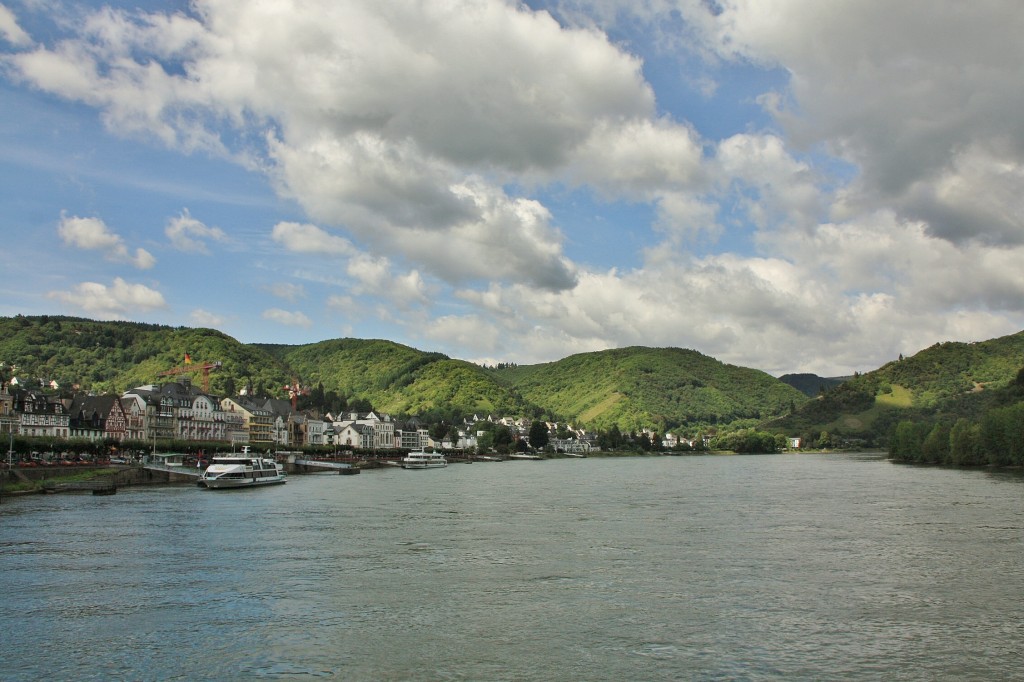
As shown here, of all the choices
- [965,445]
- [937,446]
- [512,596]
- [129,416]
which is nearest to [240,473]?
[512,596]

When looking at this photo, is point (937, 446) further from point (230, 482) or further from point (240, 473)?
point (230, 482)

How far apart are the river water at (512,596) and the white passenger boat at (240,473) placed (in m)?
34.0

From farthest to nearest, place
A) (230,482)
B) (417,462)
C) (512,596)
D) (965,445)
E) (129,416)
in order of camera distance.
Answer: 1. (417,462)
2. (129,416)
3. (965,445)
4. (230,482)
5. (512,596)

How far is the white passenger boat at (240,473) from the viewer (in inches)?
3674

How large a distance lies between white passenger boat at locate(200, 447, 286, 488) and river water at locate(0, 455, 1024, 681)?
1337 inches

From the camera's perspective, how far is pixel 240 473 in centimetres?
9588

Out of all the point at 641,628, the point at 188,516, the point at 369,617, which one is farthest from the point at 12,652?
the point at 188,516

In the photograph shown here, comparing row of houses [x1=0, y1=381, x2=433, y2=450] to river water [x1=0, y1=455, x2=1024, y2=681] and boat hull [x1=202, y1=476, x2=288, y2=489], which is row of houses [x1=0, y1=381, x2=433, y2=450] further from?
river water [x1=0, y1=455, x2=1024, y2=681]

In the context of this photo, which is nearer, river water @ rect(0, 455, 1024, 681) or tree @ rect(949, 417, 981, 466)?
river water @ rect(0, 455, 1024, 681)

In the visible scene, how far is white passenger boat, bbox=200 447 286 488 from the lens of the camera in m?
93.3

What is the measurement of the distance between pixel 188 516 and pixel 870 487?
75.0m

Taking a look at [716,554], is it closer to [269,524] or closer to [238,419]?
[269,524]

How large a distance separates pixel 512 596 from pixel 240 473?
73.9m

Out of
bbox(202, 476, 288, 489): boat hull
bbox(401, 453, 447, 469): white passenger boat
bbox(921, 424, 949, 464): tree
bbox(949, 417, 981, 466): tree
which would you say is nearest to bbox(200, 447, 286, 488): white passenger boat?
bbox(202, 476, 288, 489): boat hull
